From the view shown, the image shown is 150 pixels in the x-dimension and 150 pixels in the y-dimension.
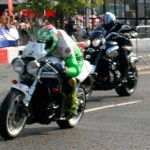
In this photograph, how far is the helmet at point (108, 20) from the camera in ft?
42.0

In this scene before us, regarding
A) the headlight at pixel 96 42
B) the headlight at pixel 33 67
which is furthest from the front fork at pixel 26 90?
the headlight at pixel 96 42

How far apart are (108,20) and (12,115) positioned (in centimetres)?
508

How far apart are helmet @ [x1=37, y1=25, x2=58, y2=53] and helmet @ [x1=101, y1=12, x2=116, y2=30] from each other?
13.4ft

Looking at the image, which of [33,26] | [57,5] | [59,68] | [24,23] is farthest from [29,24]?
[59,68]

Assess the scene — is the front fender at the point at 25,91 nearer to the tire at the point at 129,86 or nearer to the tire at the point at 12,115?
the tire at the point at 12,115

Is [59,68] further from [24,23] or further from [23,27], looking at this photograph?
[24,23]

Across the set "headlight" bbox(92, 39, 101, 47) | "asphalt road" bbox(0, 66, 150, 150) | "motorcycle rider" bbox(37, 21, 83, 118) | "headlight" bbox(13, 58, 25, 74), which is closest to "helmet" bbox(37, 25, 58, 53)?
"motorcycle rider" bbox(37, 21, 83, 118)

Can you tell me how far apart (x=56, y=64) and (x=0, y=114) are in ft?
3.91

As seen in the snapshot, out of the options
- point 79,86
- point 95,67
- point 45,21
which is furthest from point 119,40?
point 45,21

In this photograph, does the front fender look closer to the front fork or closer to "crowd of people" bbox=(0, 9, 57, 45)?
the front fork

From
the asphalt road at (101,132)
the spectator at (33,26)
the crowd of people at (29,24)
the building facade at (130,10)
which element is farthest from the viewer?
the building facade at (130,10)

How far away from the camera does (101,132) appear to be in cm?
898

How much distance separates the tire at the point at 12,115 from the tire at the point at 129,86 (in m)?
4.87

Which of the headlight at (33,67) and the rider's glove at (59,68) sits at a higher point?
A: the headlight at (33,67)
